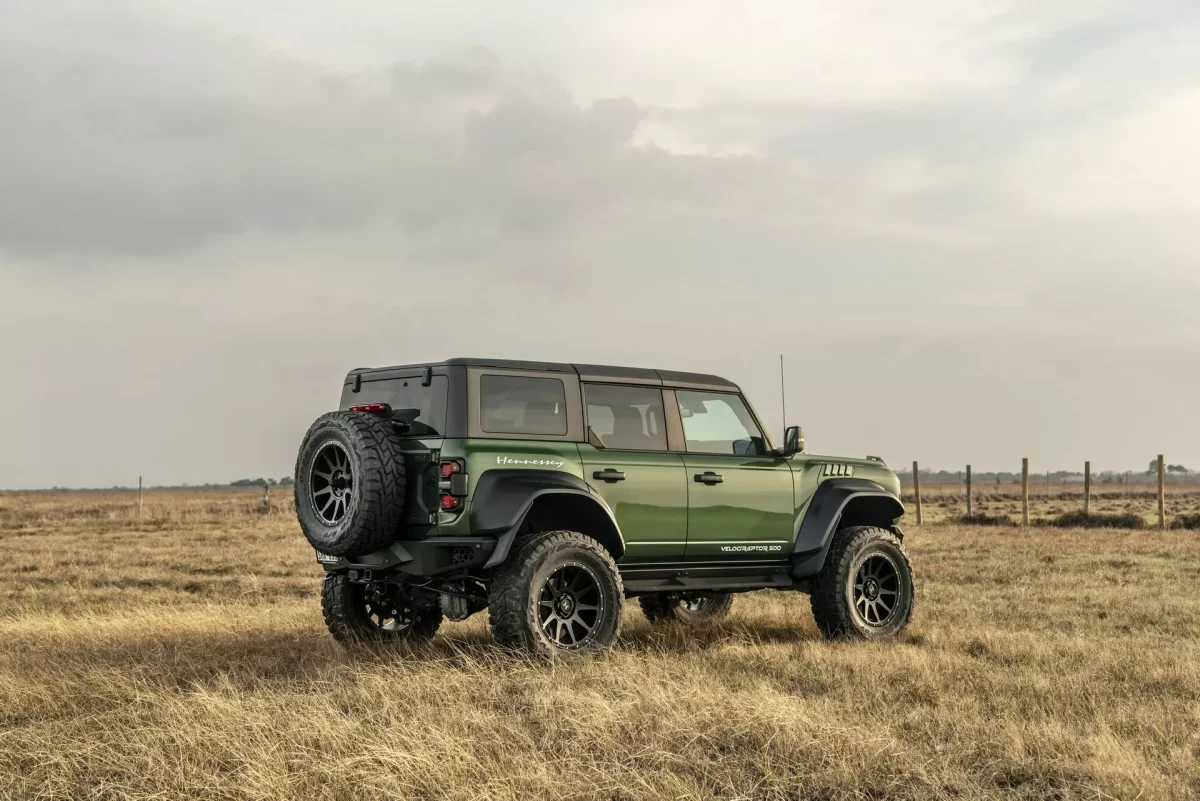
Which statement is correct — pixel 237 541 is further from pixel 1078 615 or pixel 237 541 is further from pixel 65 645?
pixel 1078 615

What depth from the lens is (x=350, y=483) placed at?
8.11 m

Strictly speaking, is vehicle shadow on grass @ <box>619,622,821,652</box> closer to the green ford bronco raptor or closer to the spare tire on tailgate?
the green ford bronco raptor

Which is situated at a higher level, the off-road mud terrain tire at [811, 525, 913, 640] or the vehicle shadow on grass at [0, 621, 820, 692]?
the off-road mud terrain tire at [811, 525, 913, 640]

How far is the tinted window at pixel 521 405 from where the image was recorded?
814cm

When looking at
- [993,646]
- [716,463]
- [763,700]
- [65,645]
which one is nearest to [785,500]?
[716,463]

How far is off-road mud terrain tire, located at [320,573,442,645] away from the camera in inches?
369

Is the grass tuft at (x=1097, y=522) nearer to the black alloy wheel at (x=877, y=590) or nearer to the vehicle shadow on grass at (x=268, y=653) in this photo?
the black alloy wheel at (x=877, y=590)

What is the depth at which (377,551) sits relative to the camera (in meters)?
8.11

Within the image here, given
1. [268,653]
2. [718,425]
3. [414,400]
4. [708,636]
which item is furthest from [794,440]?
[268,653]

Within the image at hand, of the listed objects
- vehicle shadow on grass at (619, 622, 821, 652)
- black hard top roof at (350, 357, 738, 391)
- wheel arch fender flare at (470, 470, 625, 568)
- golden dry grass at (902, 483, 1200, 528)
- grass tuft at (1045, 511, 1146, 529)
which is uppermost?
black hard top roof at (350, 357, 738, 391)

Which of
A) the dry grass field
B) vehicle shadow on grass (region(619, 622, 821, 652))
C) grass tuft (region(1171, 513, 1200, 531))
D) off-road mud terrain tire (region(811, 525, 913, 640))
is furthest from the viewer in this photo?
grass tuft (region(1171, 513, 1200, 531))

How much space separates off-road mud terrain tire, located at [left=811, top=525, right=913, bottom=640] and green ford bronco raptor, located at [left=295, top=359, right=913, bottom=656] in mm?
18

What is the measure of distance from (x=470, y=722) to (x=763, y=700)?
5.53 ft

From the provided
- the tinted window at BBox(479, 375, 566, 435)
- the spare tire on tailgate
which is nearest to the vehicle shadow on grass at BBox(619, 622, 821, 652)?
the tinted window at BBox(479, 375, 566, 435)
